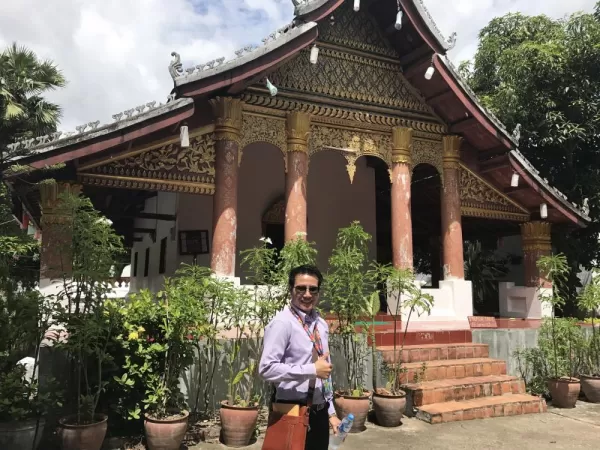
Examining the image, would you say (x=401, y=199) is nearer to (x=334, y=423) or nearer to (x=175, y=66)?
(x=175, y=66)

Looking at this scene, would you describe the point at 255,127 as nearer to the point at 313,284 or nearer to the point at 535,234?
the point at 313,284

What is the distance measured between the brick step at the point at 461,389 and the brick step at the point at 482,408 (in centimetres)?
8

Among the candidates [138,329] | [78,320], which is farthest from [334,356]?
[78,320]

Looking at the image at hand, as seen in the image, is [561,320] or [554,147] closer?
[561,320]

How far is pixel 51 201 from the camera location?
21.2ft

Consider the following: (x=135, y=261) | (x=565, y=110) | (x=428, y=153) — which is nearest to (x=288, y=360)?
(x=428, y=153)

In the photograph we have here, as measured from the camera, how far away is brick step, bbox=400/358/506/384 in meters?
6.69

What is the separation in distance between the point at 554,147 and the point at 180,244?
941 centimetres

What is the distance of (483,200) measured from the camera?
32.4 ft

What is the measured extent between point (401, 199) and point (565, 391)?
3.72 m

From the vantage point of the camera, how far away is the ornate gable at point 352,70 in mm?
8188

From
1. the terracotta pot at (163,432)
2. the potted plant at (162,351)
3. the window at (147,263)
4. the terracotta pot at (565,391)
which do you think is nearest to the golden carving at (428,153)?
the terracotta pot at (565,391)

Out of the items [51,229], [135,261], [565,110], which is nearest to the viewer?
[51,229]

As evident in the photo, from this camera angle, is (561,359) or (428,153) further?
(428,153)
